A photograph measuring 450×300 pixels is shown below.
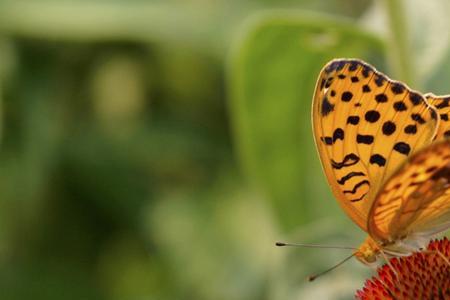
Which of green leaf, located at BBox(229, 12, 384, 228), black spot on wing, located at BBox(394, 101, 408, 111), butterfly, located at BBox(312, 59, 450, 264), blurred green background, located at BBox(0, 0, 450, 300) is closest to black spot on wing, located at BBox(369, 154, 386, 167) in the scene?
butterfly, located at BBox(312, 59, 450, 264)

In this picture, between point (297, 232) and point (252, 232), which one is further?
point (252, 232)

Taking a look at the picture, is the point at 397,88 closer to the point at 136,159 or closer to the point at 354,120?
the point at 354,120

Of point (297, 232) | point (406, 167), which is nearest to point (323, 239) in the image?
point (297, 232)

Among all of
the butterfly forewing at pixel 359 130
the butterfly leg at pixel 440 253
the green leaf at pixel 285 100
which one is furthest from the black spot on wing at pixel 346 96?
the green leaf at pixel 285 100

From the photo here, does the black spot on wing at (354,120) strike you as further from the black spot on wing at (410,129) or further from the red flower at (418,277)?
the red flower at (418,277)

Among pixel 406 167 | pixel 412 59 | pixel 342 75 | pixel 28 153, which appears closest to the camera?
pixel 406 167

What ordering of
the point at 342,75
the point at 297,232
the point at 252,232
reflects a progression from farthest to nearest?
the point at 252,232
the point at 297,232
the point at 342,75

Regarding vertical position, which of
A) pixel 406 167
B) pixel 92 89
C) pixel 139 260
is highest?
pixel 406 167

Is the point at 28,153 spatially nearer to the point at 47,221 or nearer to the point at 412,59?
the point at 47,221
